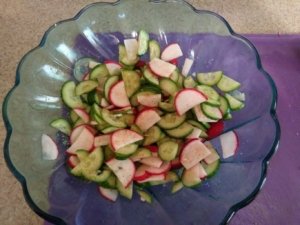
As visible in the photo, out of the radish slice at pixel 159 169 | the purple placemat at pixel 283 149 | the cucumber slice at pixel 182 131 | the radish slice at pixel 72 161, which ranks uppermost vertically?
the cucumber slice at pixel 182 131

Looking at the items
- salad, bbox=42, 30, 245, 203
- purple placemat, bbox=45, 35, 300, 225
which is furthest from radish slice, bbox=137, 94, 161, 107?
purple placemat, bbox=45, 35, 300, 225

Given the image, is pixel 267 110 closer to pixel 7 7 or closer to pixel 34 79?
pixel 34 79

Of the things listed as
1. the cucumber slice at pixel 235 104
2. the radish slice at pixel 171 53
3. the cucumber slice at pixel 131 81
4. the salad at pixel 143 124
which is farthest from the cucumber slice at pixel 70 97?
the cucumber slice at pixel 235 104

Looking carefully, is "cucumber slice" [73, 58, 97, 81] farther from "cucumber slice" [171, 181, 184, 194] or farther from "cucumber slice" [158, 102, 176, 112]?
"cucumber slice" [171, 181, 184, 194]

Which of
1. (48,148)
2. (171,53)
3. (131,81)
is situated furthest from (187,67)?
(48,148)

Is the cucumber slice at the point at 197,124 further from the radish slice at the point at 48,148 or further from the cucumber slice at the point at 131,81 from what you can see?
the radish slice at the point at 48,148

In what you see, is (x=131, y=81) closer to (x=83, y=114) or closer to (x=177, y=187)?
(x=83, y=114)

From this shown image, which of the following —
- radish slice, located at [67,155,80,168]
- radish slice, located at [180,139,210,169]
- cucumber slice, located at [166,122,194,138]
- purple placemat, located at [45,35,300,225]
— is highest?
cucumber slice, located at [166,122,194,138]
